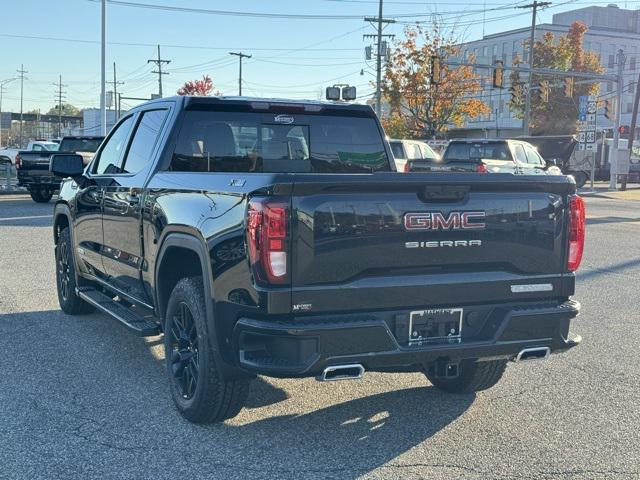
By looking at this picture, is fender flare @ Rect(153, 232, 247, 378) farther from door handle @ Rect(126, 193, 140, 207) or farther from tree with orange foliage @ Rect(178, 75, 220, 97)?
tree with orange foliage @ Rect(178, 75, 220, 97)

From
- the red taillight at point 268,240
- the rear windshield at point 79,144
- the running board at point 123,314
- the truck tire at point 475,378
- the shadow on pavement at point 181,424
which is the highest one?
→ the rear windshield at point 79,144

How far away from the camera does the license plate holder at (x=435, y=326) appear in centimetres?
386

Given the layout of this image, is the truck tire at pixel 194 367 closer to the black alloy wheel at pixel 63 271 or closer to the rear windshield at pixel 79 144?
the black alloy wheel at pixel 63 271

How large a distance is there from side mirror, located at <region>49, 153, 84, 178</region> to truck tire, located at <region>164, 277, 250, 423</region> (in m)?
2.57

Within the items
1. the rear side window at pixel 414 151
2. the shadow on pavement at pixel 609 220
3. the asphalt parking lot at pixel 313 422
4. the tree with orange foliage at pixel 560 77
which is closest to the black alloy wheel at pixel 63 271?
the asphalt parking lot at pixel 313 422

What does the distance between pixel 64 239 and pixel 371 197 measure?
4.49m

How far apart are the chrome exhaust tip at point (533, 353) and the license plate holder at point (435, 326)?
0.42 m

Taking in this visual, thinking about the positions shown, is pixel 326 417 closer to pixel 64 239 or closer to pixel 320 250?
pixel 320 250

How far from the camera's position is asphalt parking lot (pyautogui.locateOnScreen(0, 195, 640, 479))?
382 cm

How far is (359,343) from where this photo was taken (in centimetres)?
369

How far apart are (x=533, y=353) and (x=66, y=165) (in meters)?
4.42

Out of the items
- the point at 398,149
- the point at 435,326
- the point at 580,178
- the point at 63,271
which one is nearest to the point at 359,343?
the point at 435,326

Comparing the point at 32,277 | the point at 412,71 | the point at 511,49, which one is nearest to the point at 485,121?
the point at 511,49

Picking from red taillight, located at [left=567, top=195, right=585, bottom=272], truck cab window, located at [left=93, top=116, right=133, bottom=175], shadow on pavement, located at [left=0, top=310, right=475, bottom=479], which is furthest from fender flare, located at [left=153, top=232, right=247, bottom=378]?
truck cab window, located at [left=93, top=116, right=133, bottom=175]
